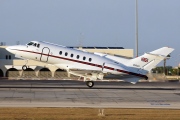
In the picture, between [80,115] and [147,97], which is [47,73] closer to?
[147,97]

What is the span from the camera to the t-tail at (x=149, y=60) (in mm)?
58969

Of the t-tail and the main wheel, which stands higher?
the t-tail

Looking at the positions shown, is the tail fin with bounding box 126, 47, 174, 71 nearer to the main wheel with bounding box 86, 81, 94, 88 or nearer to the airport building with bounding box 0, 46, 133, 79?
the main wheel with bounding box 86, 81, 94, 88

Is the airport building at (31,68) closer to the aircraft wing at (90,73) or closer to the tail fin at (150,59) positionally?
the aircraft wing at (90,73)

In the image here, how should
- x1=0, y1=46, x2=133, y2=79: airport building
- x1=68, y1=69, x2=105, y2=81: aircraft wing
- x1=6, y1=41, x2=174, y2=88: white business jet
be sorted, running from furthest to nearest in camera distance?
1. x1=0, y1=46, x2=133, y2=79: airport building
2. x1=68, y1=69, x2=105, y2=81: aircraft wing
3. x1=6, y1=41, x2=174, y2=88: white business jet

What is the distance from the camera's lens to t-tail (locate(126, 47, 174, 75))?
59.0m

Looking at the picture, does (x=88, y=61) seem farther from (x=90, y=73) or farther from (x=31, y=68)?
(x=31, y=68)

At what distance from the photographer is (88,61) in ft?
197

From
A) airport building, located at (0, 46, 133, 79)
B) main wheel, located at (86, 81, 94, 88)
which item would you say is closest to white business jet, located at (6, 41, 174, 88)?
main wheel, located at (86, 81, 94, 88)

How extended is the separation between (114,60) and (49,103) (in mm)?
23901

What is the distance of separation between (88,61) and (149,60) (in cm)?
619

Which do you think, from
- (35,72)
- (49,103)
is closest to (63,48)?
(49,103)

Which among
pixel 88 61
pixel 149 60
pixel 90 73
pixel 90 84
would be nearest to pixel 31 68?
pixel 90 84

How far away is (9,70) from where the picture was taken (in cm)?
11738
